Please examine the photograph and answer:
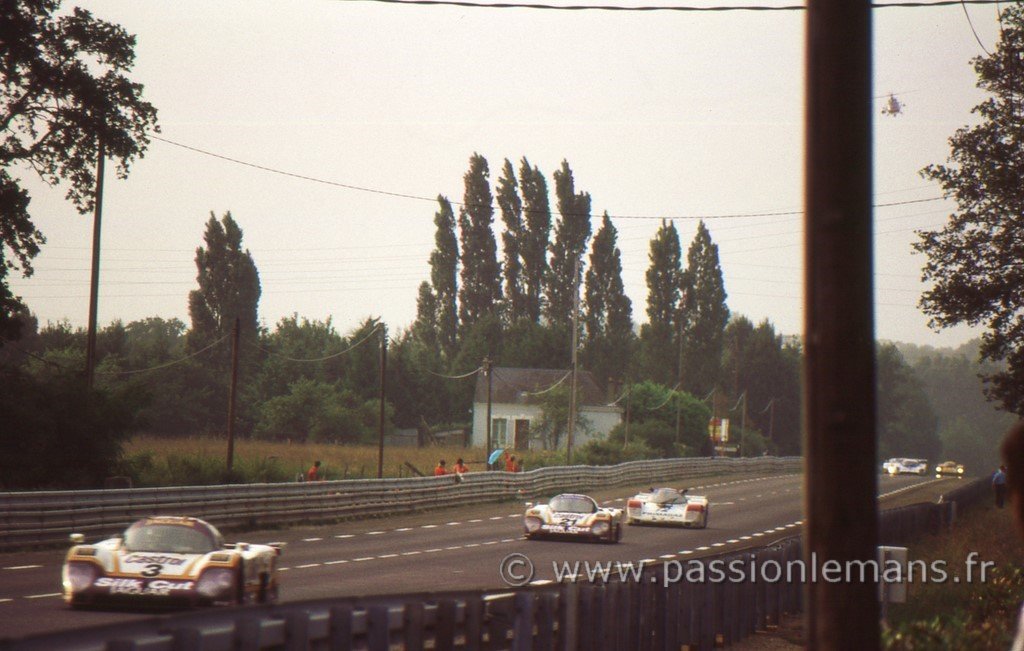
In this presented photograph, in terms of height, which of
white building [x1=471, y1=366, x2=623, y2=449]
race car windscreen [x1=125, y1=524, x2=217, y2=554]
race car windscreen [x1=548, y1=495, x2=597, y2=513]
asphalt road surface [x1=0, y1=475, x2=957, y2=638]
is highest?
white building [x1=471, y1=366, x2=623, y2=449]

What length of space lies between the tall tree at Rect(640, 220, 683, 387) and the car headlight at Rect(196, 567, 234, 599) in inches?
3555

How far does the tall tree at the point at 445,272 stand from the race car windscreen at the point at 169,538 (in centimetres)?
8236

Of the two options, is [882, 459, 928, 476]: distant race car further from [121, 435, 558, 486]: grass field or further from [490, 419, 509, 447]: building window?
[121, 435, 558, 486]: grass field

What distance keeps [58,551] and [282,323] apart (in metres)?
84.7

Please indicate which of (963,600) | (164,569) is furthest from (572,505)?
(164,569)

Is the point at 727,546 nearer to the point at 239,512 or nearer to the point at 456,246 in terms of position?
the point at 239,512

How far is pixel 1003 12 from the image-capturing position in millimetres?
41875

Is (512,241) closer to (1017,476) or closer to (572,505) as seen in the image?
(572,505)

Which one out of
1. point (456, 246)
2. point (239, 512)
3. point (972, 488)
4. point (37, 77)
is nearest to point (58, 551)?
point (239, 512)

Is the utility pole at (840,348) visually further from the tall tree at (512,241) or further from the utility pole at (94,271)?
the tall tree at (512,241)

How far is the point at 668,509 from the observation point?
3838 cm

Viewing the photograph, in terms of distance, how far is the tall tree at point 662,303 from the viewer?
10412 cm

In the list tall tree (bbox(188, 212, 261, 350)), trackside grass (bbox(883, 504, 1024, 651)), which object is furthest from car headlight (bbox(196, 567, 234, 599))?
tall tree (bbox(188, 212, 261, 350))

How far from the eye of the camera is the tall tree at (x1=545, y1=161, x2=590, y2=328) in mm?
100000
